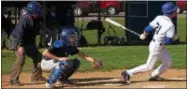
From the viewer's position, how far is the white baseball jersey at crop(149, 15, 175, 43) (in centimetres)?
973

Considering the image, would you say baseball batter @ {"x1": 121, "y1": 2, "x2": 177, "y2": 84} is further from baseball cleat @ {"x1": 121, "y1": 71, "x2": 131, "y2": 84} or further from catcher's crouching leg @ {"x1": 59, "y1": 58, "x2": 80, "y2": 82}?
catcher's crouching leg @ {"x1": 59, "y1": 58, "x2": 80, "y2": 82}

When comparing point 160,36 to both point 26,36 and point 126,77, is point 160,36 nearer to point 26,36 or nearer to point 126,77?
point 126,77

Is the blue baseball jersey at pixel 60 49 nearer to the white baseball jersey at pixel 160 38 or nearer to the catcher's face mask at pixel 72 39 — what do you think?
the catcher's face mask at pixel 72 39

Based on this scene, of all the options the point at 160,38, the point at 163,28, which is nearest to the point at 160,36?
the point at 160,38

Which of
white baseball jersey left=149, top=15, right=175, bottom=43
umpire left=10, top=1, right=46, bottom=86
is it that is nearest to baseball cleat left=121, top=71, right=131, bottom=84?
white baseball jersey left=149, top=15, right=175, bottom=43

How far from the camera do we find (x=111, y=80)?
35.1 feet

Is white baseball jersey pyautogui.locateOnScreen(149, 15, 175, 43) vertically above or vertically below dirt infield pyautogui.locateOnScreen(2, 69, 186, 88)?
above

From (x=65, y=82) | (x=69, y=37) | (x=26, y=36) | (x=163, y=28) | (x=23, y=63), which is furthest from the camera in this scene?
(x=23, y=63)

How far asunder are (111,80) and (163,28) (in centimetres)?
164

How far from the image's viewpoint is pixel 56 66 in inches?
381

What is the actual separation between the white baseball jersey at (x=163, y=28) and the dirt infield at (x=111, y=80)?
86cm

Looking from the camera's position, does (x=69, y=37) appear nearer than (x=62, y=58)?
Yes

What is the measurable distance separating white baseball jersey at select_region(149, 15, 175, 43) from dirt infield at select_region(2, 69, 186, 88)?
0.86 m

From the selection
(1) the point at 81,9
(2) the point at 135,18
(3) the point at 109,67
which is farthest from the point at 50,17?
(1) the point at 81,9
